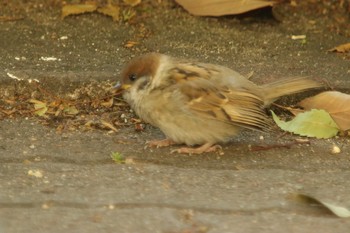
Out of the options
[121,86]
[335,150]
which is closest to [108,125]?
[121,86]

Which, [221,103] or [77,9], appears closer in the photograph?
[221,103]

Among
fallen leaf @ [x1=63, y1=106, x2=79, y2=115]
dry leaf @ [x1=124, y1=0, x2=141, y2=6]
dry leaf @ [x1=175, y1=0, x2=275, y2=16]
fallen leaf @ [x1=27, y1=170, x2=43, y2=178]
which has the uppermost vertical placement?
dry leaf @ [x1=175, y1=0, x2=275, y2=16]

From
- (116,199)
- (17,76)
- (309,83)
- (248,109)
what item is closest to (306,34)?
(309,83)

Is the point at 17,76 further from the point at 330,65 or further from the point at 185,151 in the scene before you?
the point at 330,65

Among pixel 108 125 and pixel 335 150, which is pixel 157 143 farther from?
pixel 335 150

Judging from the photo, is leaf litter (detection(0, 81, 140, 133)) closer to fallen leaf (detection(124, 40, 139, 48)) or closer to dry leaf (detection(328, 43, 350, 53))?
fallen leaf (detection(124, 40, 139, 48))

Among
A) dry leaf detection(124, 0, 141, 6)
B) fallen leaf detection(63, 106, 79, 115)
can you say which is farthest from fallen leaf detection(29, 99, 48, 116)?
dry leaf detection(124, 0, 141, 6)
